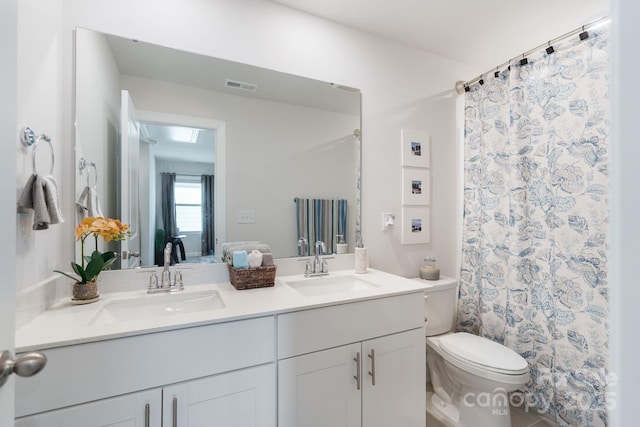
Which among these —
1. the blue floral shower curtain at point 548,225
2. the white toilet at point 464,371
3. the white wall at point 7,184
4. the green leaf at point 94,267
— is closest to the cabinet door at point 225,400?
the white wall at point 7,184

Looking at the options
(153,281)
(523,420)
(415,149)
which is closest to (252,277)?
(153,281)

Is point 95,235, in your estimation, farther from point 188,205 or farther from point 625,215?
point 625,215

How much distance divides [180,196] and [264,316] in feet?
2.65

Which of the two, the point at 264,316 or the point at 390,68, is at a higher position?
the point at 390,68

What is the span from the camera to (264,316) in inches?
43.7

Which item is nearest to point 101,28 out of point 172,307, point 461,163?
point 172,307

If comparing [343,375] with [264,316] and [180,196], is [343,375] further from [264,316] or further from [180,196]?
[180,196]

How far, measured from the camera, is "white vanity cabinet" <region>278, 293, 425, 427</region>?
3.79 feet

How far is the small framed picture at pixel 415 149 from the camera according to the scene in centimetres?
208

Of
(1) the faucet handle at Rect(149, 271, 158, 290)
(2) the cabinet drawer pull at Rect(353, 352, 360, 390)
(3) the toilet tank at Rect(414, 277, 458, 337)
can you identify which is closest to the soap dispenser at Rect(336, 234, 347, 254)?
(3) the toilet tank at Rect(414, 277, 458, 337)

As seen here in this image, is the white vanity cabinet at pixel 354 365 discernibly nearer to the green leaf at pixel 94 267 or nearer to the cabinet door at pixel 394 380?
the cabinet door at pixel 394 380

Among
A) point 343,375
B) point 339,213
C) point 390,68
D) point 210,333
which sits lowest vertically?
point 343,375

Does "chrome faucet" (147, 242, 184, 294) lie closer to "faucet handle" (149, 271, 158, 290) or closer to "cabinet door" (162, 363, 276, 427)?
"faucet handle" (149, 271, 158, 290)

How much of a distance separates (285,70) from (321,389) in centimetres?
172
